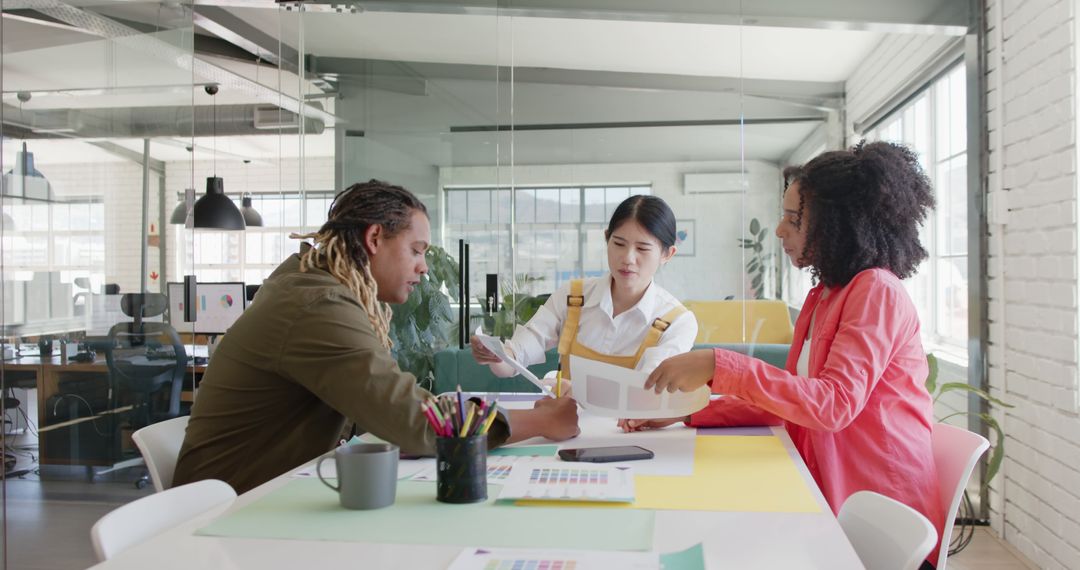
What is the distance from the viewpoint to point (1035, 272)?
3518 millimetres

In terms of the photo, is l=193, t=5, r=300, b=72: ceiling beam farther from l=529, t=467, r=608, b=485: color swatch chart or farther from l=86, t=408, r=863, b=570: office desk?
l=86, t=408, r=863, b=570: office desk

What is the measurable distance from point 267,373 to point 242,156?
11257mm

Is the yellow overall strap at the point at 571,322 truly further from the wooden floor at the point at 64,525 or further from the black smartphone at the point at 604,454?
the wooden floor at the point at 64,525

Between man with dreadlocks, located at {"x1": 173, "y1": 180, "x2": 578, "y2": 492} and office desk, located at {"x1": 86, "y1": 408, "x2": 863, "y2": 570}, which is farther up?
man with dreadlocks, located at {"x1": 173, "y1": 180, "x2": 578, "y2": 492}

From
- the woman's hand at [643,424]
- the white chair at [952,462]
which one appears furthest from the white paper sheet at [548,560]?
the woman's hand at [643,424]

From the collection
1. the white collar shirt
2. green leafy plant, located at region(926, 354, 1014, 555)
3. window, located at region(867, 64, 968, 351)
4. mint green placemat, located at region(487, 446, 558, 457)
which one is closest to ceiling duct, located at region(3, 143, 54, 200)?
the white collar shirt

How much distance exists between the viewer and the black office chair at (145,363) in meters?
3.79

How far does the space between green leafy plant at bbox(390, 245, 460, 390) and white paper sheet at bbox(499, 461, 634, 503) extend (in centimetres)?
324

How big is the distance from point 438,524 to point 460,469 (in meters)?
0.12

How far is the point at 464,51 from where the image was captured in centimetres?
471

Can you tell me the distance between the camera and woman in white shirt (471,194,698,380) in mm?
2625

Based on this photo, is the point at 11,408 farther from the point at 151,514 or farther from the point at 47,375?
the point at 151,514

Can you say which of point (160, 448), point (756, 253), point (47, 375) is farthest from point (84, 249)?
point (756, 253)

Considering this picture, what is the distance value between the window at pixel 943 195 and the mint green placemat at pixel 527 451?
3.67 metres
